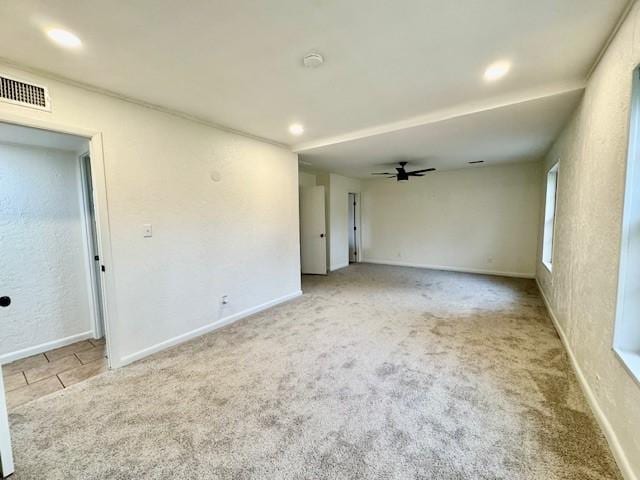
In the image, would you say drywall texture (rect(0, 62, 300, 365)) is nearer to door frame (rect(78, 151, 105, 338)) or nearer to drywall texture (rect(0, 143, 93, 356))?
door frame (rect(78, 151, 105, 338))

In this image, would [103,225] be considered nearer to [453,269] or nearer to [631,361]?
[631,361]

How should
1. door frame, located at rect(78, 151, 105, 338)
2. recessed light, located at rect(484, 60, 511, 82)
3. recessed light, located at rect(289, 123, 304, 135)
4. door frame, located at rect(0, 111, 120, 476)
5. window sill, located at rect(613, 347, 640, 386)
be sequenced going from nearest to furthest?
window sill, located at rect(613, 347, 640, 386) → recessed light, located at rect(484, 60, 511, 82) → door frame, located at rect(0, 111, 120, 476) → door frame, located at rect(78, 151, 105, 338) → recessed light, located at rect(289, 123, 304, 135)

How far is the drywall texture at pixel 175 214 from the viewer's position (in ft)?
7.92

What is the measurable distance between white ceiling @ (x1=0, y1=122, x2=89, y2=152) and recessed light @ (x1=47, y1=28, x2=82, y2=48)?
2.45 feet

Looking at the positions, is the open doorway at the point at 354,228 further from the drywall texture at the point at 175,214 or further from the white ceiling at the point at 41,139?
the white ceiling at the point at 41,139

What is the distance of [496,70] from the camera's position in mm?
2125

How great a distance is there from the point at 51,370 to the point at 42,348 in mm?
547

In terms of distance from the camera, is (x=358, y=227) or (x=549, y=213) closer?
(x=549, y=213)

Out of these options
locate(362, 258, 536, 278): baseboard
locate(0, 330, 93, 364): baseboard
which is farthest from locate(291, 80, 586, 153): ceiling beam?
locate(362, 258, 536, 278): baseboard

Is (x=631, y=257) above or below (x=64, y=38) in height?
below

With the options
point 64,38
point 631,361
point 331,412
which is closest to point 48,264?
point 64,38

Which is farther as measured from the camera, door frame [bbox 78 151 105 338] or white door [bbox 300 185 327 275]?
white door [bbox 300 185 327 275]

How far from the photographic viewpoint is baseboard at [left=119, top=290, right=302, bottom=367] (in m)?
2.55

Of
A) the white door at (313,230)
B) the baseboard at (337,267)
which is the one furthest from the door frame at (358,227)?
the white door at (313,230)
